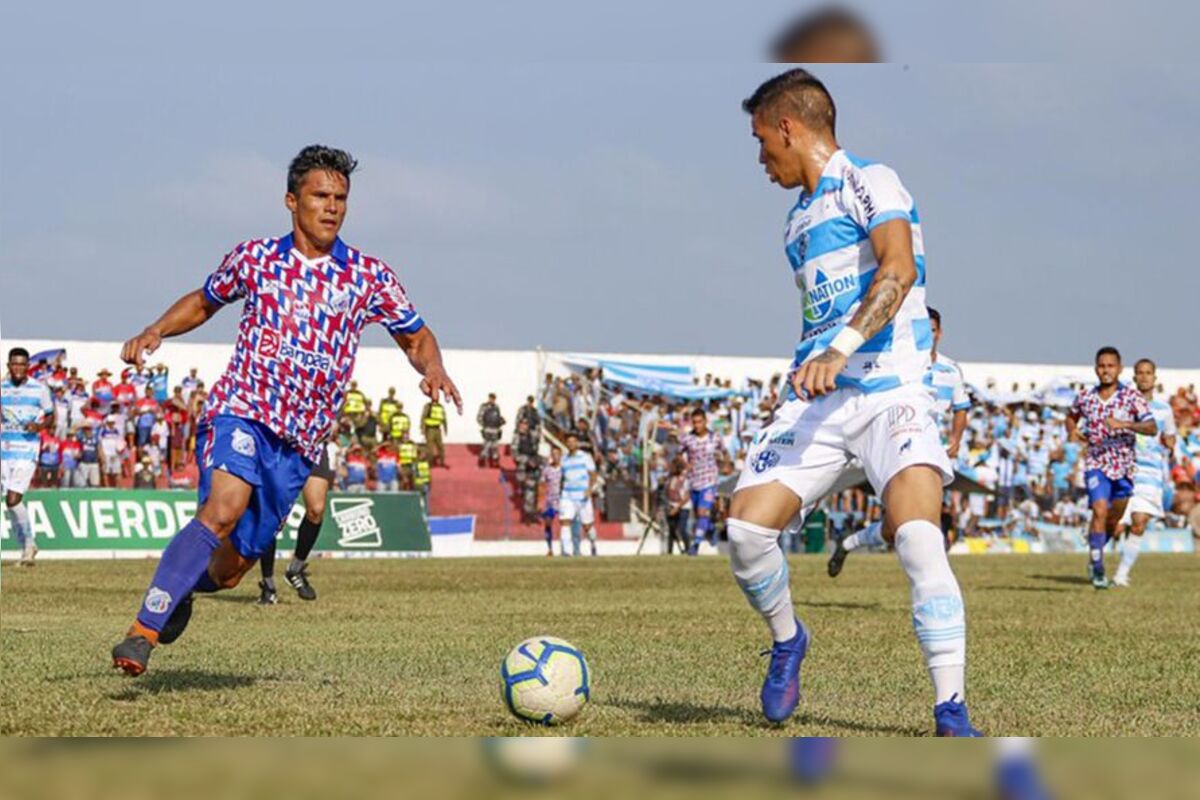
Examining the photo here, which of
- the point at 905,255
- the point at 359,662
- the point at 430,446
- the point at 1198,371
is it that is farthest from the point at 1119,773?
the point at 1198,371

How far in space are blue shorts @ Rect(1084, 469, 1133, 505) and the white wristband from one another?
46.3 ft

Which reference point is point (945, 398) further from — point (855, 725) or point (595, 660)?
point (855, 725)

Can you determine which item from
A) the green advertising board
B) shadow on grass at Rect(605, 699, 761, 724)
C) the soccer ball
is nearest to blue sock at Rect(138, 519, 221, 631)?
the soccer ball

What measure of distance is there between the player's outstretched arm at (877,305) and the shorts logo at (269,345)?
111 inches

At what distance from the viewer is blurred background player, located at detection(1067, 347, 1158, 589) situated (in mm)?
18672

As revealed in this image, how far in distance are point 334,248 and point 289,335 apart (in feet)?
1.67

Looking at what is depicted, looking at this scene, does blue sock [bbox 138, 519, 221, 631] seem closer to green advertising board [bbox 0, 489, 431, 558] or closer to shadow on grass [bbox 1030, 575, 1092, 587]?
shadow on grass [bbox 1030, 575, 1092, 587]

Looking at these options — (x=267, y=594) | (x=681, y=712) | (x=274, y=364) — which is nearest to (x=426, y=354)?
(x=274, y=364)

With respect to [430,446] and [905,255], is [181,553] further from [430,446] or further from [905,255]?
[430,446]

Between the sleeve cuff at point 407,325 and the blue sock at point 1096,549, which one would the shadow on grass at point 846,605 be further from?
the sleeve cuff at point 407,325

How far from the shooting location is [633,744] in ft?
5.35

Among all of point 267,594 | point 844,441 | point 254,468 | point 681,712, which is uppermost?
point 844,441

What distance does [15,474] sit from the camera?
70.5 ft

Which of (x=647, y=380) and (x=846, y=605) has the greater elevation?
(x=647, y=380)
